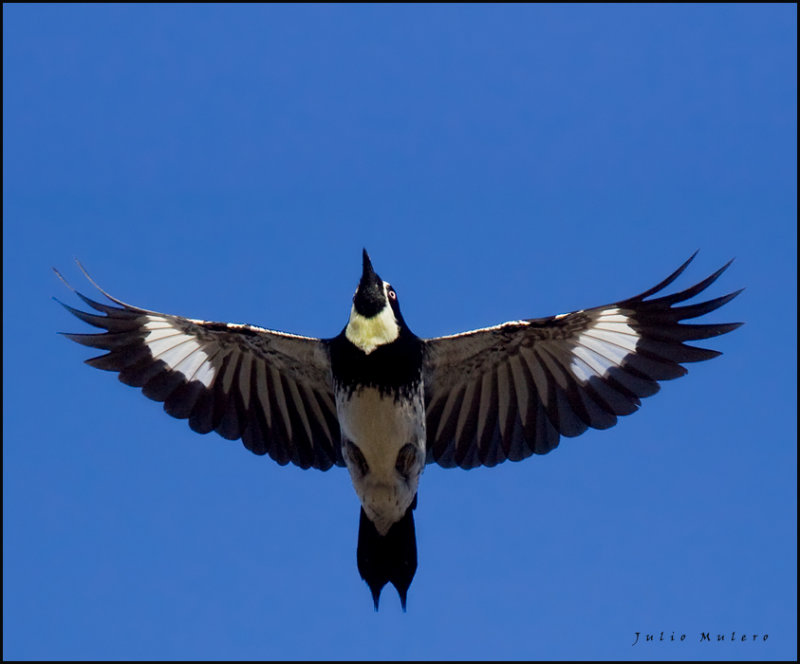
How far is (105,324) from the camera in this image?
9688 millimetres

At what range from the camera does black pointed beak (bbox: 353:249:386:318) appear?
9.36m

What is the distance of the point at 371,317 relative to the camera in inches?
367

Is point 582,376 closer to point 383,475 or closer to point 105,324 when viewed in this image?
point 383,475

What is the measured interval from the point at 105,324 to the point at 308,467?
2077 mm

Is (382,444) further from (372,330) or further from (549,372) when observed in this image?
(549,372)

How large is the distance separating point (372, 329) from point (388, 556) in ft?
6.04

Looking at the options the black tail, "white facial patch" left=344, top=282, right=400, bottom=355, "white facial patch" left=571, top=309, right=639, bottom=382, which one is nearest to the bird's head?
"white facial patch" left=344, top=282, right=400, bottom=355

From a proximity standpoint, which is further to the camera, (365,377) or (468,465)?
(468,465)

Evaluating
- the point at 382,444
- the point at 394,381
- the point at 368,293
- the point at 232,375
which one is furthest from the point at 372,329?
the point at 232,375

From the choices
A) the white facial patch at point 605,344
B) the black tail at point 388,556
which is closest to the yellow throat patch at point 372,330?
the black tail at point 388,556

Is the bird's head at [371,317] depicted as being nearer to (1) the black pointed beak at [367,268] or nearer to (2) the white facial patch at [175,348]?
(1) the black pointed beak at [367,268]

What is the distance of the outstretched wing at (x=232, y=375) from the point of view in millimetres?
9727

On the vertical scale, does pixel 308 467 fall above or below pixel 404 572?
above

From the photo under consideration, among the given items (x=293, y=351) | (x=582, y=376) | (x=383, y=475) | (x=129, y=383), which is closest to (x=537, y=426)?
(x=582, y=376)
